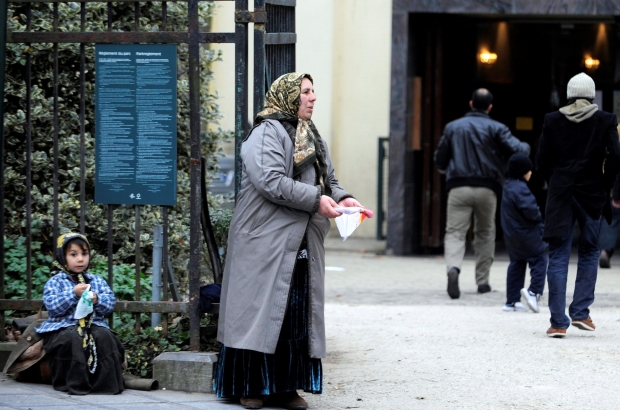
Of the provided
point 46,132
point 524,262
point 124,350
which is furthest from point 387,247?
point 124,350

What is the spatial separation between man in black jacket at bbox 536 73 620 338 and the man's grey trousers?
263 cm

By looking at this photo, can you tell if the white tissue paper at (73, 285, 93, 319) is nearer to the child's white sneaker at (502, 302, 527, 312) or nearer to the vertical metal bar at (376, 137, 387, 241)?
the child's white sneaker at (502, 302, 527, 312)

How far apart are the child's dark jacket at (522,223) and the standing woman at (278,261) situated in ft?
12.9

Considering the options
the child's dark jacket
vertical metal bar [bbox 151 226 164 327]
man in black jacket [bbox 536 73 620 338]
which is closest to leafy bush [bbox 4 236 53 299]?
vertical metal bar [bbox 151 226 164 327]

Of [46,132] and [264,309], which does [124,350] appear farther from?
[46,132]

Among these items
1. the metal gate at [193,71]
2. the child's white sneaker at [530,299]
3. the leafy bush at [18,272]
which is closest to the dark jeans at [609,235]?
the child's white sneaker at [530,299]

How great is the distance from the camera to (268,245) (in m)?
5.72

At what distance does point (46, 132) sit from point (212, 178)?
197 centimetres

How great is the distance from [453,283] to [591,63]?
623cm

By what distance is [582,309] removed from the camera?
8.18 metres

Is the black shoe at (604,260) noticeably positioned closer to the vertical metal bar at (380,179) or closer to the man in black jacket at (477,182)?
the man in black jacket at (477,182)

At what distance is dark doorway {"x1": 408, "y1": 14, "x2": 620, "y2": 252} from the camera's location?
14.5m

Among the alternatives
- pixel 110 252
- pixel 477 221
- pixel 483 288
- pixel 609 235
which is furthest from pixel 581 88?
pixel 609 235

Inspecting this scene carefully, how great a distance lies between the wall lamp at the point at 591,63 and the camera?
1548cm
